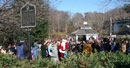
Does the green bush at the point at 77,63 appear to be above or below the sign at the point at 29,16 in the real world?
below

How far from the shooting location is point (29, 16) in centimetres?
825

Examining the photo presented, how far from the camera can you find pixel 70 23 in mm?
78000

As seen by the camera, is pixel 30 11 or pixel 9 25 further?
pixel 9 25

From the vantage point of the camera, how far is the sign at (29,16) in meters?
8.09

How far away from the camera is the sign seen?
318 inches

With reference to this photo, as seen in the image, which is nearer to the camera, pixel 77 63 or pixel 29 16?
pixel 77 63

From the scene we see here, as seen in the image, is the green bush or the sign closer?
the green bush

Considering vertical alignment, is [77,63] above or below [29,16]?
below

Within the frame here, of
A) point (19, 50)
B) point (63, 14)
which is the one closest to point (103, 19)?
point (63, 14)

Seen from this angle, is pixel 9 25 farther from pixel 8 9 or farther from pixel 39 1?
pixel 39 1

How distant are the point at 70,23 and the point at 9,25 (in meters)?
65.0

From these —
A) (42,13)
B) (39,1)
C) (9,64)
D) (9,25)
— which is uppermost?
(39,1)

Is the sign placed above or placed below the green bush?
above

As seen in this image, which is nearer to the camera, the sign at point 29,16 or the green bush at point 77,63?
the green bush at point 77,63
